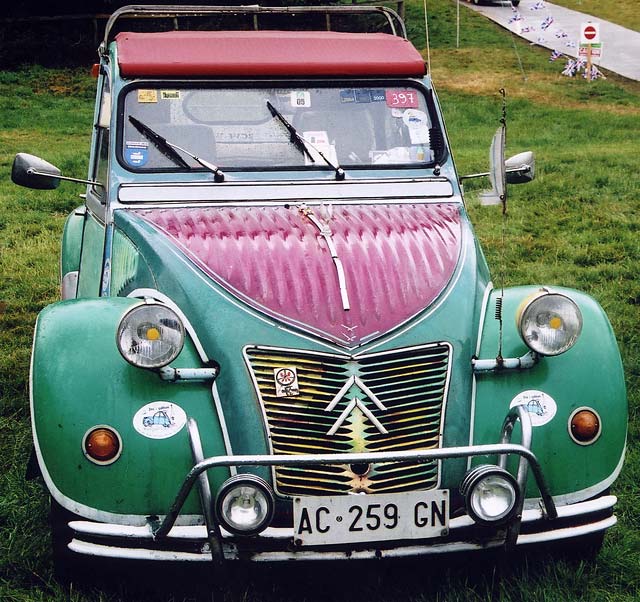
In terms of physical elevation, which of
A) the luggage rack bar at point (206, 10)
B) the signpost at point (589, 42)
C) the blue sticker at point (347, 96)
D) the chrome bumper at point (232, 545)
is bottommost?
the signpost at point (589, 42)

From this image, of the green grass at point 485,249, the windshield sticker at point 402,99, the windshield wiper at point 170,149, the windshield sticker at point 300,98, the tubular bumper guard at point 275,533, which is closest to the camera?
the tubular bumper guard at point 275,533

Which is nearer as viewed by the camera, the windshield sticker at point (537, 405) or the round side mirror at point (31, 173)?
the windshield sticker at point (537, 405)

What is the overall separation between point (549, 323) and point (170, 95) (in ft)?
6.62

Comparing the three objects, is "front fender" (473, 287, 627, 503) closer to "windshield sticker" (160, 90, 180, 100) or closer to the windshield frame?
the windshield frame

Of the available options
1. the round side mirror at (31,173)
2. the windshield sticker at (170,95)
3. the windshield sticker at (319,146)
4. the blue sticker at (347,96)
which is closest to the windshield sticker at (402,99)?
the blue sticker at (347,96)

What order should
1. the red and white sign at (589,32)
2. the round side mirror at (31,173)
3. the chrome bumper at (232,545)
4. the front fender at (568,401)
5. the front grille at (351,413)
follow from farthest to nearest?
the red and white sign at (589,32) < the round side mirror at (31,173) < the front fender at (568,401) < the front grille at (351,413) < the chrome bumper at (232,545)

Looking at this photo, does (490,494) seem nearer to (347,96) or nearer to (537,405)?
(537,405)

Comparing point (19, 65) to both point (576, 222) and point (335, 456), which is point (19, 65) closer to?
point (576, 222)

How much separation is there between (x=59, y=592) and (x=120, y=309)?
0.96m

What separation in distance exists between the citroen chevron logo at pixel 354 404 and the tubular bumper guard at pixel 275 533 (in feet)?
0.80

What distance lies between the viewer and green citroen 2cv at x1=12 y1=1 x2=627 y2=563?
2.79m

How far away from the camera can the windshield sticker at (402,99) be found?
4301 millimetres

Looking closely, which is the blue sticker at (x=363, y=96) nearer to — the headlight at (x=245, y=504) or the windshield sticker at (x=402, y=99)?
the windshield sticker at (x=402, y=99)

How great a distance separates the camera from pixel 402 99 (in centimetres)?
432
